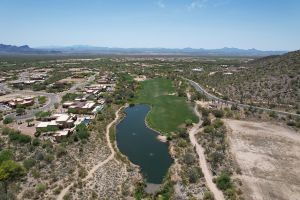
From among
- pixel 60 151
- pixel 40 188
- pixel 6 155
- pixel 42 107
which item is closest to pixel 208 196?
pixel 40 188

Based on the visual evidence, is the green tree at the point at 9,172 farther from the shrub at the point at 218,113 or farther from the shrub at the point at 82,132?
the shrub at the point at 218,113

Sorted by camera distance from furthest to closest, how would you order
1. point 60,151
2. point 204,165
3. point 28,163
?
point 60,151 < point 204,165 < point 28,163

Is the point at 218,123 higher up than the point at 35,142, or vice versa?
the point at 35,142

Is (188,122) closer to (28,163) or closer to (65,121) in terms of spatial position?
(65,121)

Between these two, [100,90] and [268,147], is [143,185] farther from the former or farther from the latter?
[100,90]

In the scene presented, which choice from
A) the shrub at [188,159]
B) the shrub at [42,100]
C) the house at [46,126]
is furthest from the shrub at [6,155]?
the shrub at [42,100]
